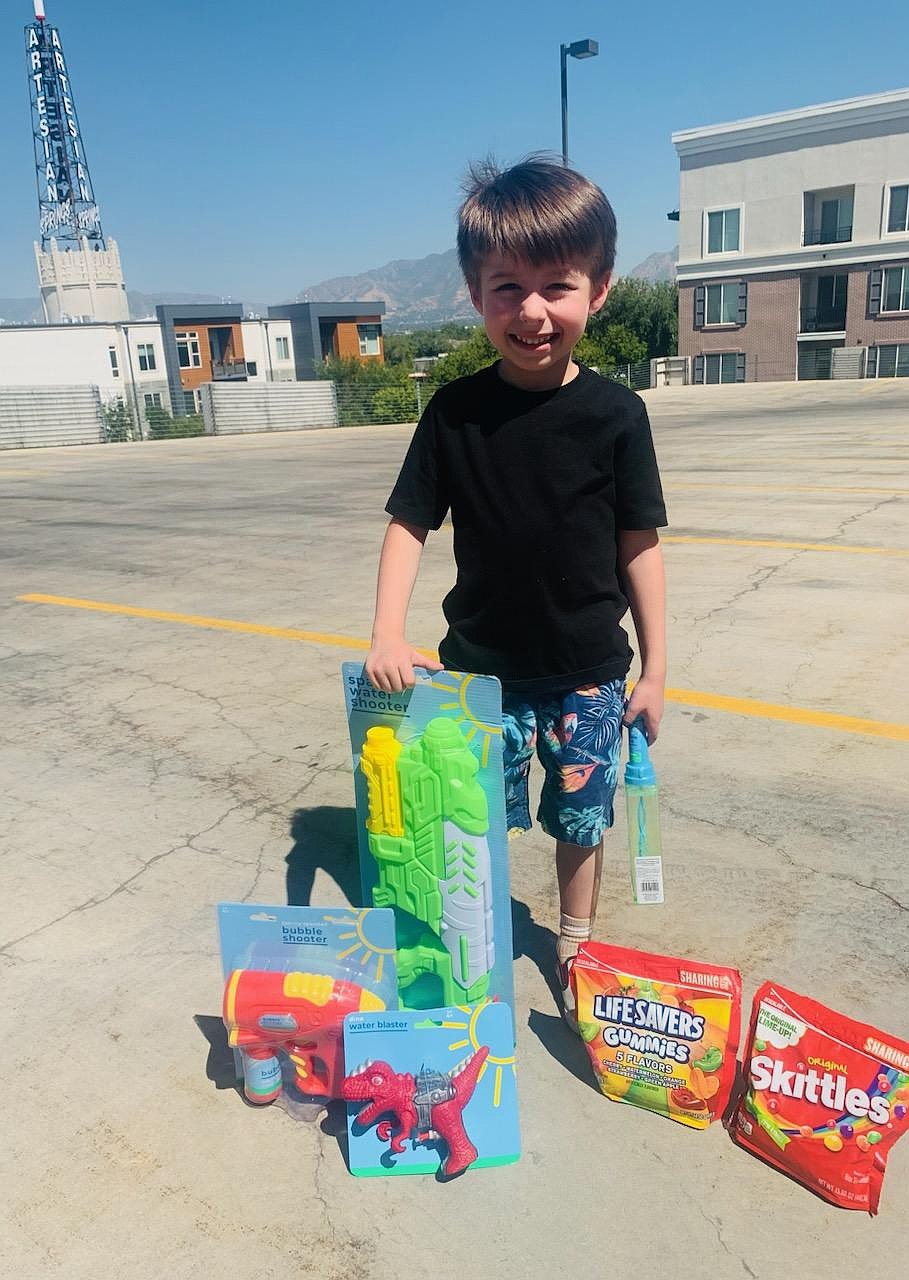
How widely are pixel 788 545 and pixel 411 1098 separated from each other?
632cm

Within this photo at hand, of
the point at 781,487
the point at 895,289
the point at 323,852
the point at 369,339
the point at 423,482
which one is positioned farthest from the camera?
the point at 369,339

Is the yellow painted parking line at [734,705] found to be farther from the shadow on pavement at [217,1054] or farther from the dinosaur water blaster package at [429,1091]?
the dinosaur water blaster package at [429,1091]

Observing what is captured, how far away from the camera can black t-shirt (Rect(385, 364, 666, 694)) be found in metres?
2.08

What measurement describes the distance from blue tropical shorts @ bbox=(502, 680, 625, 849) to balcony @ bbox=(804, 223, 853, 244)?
140 feet

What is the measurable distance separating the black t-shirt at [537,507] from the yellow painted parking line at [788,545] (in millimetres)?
5410

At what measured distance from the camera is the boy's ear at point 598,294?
2066 millimetres

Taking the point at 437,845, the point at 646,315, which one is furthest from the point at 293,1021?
the point at 646,315

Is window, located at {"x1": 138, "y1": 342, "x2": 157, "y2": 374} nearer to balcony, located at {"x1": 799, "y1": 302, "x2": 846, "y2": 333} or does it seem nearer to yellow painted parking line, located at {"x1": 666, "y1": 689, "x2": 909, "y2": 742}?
balcony, located at {"x1": 799, "y1": 302, "x2": 846, "y2": 333}

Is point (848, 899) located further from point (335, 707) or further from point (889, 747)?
point (335, 707)

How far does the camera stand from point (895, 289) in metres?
37.9

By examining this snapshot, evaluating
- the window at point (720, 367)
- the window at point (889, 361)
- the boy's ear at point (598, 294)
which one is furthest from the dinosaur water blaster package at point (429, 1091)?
the window at point (720, 367)

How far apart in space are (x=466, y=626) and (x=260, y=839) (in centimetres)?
136

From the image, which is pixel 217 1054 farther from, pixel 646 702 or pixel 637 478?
pixel 637 478

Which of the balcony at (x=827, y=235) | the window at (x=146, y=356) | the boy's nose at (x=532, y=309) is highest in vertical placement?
the balcony at (x=827, y=235)
